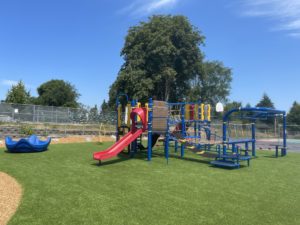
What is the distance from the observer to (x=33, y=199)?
5.63 meters

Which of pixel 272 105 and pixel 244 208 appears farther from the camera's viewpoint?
pixel 272 105

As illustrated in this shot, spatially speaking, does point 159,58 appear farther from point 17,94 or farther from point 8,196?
point 8,196

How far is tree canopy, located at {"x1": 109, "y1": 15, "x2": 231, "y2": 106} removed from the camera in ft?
102

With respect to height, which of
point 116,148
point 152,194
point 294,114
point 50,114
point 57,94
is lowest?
point 152,194

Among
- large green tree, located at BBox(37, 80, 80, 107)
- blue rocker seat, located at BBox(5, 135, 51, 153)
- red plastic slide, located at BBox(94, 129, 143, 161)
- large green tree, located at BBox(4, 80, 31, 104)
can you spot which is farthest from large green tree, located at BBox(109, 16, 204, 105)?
large green tree, located at BBox(37, 80, 80, 107)

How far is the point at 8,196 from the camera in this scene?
18.9 feet

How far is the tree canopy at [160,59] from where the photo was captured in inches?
1230

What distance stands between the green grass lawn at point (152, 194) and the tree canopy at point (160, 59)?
21.9 metres

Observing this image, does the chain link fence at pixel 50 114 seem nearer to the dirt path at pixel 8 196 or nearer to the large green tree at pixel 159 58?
the large green tree at pixel 159 58

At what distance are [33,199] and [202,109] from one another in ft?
31.8

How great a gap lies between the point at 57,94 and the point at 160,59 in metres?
48.5

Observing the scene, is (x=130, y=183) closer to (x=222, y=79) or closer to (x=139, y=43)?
(x=139, y=43)

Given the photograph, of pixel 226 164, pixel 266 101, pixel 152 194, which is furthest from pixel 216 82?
pixel 152 194

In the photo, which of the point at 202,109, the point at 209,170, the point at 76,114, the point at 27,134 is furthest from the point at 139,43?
the point at 209,170
